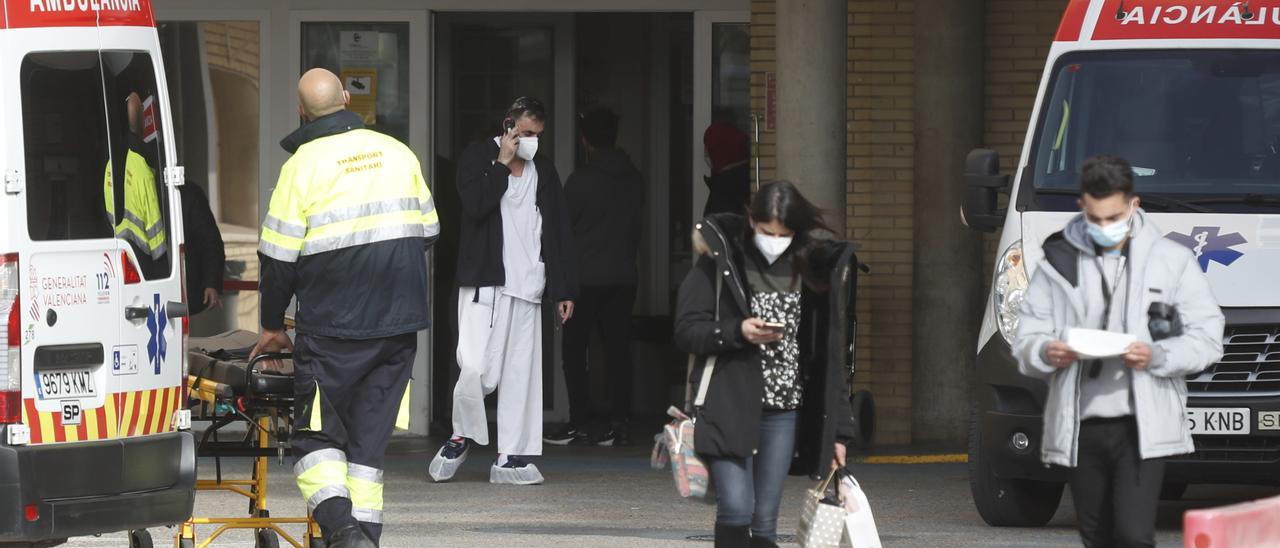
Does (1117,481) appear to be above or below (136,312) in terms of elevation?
below

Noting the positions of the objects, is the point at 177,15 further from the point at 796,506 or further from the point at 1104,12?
the point at 1104,12

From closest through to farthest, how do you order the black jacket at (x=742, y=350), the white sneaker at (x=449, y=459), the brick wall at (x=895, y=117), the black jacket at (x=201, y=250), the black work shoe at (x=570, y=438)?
1. the black jacket at (x=742, y=350)
2. the black jacket at (x=201, y=250)
3. the white sneaker at (x=449, y=459)
4. the brick wall at (x=895, y=117)
5. the black work shoe at (x=570, y=438)

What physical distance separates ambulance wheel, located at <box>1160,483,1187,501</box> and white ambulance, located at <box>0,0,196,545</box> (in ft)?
16.4

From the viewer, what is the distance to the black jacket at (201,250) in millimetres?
10211

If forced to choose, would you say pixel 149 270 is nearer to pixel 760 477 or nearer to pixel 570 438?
pixel 760 477

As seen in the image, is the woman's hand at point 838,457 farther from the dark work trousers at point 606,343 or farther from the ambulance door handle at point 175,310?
the dark work trousers at point 606,343

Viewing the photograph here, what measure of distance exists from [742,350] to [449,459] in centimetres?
462

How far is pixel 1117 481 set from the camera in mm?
6473

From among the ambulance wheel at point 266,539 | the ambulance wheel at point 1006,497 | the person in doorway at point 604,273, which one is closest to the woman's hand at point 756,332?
the ambulance wheel at point 266,539

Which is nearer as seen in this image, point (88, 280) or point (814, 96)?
point (88, 280)

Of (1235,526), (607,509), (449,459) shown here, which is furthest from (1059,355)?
(449,459)

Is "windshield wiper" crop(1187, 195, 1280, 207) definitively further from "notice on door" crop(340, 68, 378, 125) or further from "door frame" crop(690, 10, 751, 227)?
"notice on door" crop(340, 68, 378, 125)

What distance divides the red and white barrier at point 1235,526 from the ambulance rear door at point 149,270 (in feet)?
12.0

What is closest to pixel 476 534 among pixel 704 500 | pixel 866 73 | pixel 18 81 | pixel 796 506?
pixel 796 506
